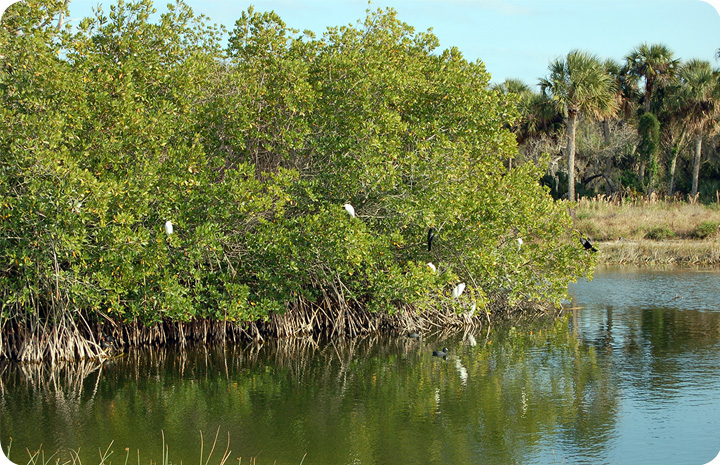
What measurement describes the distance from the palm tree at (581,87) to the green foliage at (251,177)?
18.4m

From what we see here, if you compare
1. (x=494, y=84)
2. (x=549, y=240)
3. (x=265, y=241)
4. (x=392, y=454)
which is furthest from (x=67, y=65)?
(x=494, y=84)

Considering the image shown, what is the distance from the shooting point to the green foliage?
12836mm

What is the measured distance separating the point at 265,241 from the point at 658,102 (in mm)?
30902

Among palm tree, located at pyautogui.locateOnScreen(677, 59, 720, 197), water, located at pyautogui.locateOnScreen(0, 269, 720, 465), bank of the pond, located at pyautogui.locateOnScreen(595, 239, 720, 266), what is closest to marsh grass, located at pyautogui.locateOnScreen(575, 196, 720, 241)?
bank of the pond, located at pyautogui.locateOnScreen(595, 239, 720, 266)

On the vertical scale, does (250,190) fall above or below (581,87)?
below

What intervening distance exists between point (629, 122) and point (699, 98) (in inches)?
294

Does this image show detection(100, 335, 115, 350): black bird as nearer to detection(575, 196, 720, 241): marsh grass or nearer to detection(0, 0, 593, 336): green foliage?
detection(0, 0, 593, 336): green foliage

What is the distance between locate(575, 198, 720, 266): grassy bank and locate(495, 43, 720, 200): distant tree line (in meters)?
2.95

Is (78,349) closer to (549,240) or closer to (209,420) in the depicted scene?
(209,420)

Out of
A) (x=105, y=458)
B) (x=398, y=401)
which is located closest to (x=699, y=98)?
(x=398, y=401)

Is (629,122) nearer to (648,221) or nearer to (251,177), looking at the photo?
(648,221)

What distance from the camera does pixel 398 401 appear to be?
38.6 ft

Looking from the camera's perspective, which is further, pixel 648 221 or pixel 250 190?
pixel 648 221

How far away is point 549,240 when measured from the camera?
1795 cm
